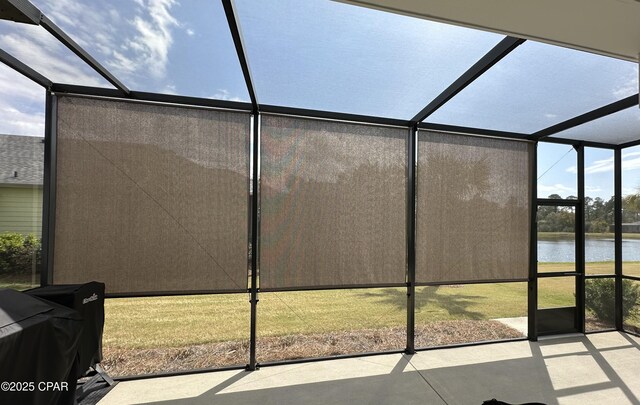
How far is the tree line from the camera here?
4.24 metres

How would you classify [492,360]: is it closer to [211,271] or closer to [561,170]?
[561,170]

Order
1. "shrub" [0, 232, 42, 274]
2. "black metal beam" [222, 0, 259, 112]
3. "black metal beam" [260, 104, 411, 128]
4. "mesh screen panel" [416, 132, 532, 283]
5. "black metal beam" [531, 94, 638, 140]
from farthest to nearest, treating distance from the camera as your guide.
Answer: "mesh screen panel" [416, 132, 532, 283], "black metal beam" [260, 104, 411, 128], "black metal beam" [531, 94, 638, 140], "shrub" [0, 232, 42, 274], "black metal beam" [222, 0, 259, 112]

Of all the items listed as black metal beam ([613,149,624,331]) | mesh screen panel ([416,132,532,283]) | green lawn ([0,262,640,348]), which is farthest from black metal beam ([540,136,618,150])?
green lawn ([0,262,640,348])

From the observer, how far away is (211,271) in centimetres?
300

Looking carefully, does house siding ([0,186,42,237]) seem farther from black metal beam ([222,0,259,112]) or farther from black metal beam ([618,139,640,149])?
black metal beam ([618,139,640,149])

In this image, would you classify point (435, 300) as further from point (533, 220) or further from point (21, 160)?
point (21, 160)

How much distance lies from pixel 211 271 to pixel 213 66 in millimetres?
1990

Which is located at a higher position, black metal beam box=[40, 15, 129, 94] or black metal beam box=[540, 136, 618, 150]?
black metal beam box=[40, 15, 129, 94]

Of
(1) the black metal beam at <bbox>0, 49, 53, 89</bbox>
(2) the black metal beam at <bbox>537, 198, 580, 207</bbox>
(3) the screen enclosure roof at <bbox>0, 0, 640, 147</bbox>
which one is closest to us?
(3) the screen enclosure roof at <bbox>0, 0, 640, 147</bbox>

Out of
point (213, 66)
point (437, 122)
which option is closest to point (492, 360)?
point (437, 122)

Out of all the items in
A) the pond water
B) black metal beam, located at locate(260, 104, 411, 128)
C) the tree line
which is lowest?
the pond water

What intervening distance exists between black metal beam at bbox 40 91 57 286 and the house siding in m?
0.06

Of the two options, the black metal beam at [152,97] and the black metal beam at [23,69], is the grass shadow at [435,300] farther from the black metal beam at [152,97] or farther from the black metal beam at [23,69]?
the black metal beam at [23,69]

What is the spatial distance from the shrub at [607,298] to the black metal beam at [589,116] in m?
2.54
